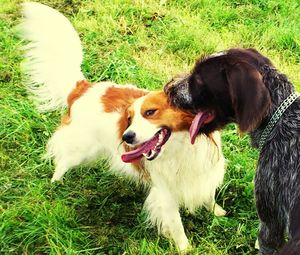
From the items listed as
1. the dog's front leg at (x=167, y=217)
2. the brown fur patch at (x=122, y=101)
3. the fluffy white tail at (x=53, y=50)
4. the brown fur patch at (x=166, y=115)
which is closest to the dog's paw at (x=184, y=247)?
the dog's front leg at (x=167, y=217)

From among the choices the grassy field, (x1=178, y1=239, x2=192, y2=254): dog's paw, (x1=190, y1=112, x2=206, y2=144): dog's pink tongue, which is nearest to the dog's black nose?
(x1=190, y1=112, x2=206, y2=144): dog's pink tongue

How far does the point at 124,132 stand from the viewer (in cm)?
386

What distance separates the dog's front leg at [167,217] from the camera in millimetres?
4152

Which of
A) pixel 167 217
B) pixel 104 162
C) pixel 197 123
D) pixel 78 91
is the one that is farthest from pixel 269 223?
pixel 78 91

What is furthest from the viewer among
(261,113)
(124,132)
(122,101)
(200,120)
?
(122,101)

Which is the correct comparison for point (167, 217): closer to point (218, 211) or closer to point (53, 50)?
point (218, 211)

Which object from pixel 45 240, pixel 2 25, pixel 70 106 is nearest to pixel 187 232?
pixel 45 240

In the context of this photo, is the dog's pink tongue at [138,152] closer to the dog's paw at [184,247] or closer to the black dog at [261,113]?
the black dog at [261,113]

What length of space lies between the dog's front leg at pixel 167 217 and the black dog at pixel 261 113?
829mm

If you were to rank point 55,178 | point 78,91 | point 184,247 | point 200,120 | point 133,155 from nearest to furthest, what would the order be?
point 200,120 < point 133,155 < point 184,247 < point 78,91 < point 55,178

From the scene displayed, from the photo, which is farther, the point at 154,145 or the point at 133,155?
the point at 133,155

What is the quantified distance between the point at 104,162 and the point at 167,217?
995mm

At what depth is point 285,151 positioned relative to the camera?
3287mm

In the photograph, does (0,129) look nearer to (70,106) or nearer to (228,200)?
(70,106)
